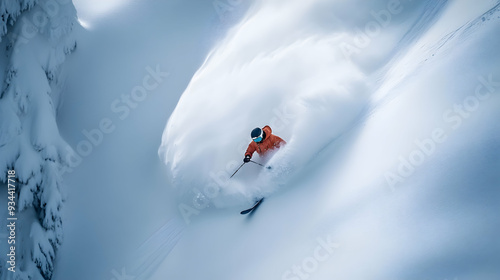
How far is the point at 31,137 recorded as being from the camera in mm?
5680

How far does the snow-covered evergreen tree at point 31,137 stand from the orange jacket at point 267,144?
404 centimetres

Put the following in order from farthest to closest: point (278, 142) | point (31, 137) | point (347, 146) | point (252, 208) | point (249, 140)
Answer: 1. point (249, 140)
2. point (31, 137)
3. point (278, 142)
4. point (252, 208)
5. point (347, 146)

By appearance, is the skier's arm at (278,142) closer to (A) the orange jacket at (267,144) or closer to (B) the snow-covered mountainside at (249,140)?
(A) the orange jacket at (267,144)

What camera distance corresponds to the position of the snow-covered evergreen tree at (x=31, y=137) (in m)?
5.41

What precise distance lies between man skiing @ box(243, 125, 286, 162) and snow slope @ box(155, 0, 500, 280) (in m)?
0.20

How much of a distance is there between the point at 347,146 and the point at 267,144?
144 cm

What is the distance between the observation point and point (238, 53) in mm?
7355

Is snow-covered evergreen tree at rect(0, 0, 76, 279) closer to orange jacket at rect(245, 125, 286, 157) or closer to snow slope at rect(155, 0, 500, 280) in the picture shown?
snow slope at rect(155, 0, 500, 280)

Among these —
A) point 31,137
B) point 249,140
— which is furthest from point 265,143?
point 31,137

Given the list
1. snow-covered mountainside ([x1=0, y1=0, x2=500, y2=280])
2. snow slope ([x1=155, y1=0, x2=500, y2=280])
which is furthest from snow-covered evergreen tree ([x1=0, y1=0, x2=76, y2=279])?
snow slope ([x1=155, y1=0, x2=500, y2=280])

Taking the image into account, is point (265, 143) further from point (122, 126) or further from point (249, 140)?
point (122, 126)

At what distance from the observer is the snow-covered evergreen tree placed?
541 cm

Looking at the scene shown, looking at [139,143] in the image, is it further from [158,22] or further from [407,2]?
[407,2]

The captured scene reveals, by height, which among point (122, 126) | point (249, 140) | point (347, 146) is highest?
point (122, 126)
